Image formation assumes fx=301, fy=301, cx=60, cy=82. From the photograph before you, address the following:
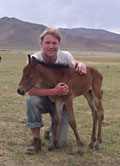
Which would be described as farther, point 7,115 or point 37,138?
point 7,115

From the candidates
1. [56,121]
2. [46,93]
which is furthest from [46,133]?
[46,93]

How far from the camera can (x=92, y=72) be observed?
582cm

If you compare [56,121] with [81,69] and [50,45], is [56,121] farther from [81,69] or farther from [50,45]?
[50,45]

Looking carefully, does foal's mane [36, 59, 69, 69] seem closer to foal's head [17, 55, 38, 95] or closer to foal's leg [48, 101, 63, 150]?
foal's head [17, 55, 38, 95]

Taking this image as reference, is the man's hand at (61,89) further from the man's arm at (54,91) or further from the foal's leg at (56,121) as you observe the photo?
the foal's leg at (56,121)

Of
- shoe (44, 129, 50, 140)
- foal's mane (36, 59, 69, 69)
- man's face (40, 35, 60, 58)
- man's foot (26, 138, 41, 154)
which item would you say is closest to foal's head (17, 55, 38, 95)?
foal's mane (36, 59, 69, 69)

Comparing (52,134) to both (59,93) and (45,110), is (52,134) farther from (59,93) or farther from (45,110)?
(59,93)

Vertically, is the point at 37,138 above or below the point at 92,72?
below

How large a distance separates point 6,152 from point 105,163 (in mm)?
1766

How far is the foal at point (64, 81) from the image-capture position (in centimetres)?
509

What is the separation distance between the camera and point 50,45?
522 cm

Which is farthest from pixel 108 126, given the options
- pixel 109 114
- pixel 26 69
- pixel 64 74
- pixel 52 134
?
pixel 26 69

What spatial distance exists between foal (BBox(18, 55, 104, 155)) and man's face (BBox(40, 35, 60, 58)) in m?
0.23

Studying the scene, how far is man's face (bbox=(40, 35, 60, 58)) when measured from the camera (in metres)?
5.23
